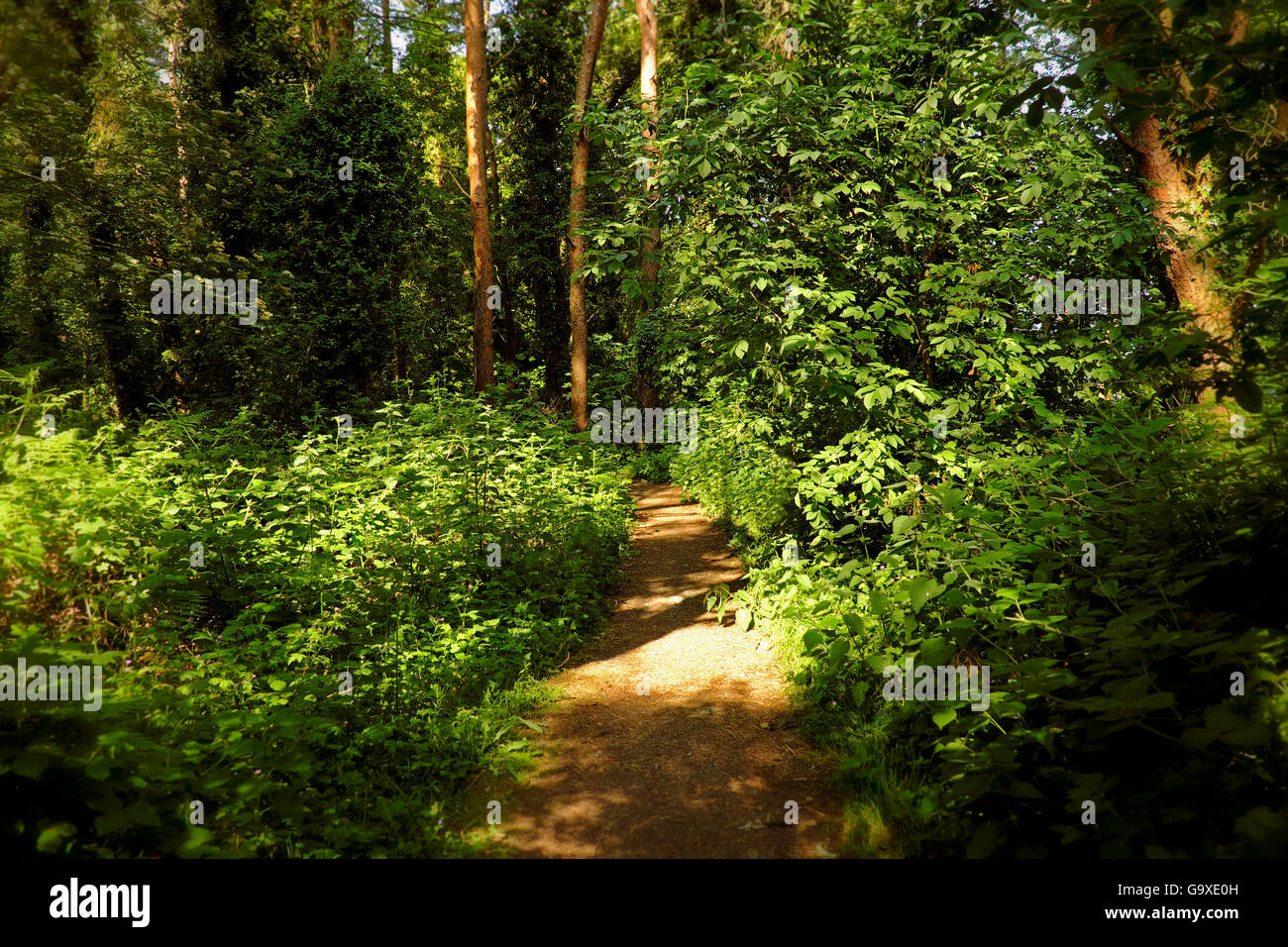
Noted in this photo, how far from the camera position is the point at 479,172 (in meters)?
12.3

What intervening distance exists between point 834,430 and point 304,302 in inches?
438

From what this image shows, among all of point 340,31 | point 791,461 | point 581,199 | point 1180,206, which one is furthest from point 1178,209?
point 340,31

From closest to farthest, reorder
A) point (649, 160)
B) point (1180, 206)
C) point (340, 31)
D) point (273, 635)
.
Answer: point (273, 635), point (649, 160), point (1180, 206), point (340, 31)

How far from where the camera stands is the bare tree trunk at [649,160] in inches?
245

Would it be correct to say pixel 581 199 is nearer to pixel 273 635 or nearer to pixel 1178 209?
pixel 1178 209

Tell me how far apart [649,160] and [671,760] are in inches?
206

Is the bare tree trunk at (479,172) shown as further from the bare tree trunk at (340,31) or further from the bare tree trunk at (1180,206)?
the bare tree trunk at (1180,206)

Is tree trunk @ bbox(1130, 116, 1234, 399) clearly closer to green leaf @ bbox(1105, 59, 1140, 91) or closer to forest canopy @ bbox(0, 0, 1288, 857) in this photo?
forest canopy @ bbox(0, 0, 1288, 857)

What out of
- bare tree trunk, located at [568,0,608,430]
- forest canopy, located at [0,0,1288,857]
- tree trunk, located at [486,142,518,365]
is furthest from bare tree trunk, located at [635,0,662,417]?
tree trunk, located at [486,142,518,365]

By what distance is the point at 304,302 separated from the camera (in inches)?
504

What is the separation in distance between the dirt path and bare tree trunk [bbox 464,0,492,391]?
6.95 metres

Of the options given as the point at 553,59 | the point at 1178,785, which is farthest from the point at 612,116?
the point at 553,59

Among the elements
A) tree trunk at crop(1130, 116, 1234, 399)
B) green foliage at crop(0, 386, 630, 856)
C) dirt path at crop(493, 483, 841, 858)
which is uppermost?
tree trunk at crop(1130, 116, 1234, 399)

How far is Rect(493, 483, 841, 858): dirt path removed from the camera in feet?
12.6
